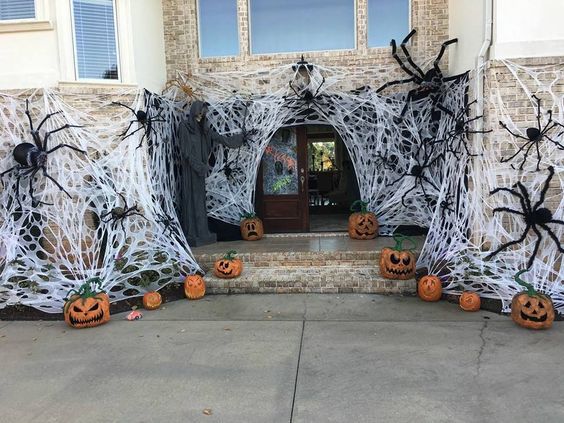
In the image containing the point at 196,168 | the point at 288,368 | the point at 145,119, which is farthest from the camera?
the point at 196,168

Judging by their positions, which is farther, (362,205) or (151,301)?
(362,205)

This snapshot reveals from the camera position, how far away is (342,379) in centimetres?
368

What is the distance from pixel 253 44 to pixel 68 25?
311 centimetres

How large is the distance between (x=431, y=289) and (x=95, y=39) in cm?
576

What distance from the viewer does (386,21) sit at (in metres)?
7.97

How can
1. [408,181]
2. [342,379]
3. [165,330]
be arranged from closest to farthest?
[342,379], [165,330], [408,181]

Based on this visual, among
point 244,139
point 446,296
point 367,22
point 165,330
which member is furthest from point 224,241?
point 367,22

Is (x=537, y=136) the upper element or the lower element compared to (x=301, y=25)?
lower

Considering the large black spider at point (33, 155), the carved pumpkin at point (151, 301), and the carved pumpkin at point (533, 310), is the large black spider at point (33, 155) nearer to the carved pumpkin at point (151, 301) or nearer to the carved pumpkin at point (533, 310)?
the carved pumpkin at point (151, 301)

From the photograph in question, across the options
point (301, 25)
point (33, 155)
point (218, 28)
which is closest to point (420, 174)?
point (301, 25)

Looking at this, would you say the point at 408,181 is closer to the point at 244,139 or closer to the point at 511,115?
the point at 511,115

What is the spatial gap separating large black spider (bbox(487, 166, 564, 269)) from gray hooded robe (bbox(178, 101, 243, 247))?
14.2 feet

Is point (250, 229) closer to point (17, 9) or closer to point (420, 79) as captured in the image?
point (420, 79)

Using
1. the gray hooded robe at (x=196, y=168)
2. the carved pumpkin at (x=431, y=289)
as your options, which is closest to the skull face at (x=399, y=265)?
the carved pumpkin at (x=431, y=289)
